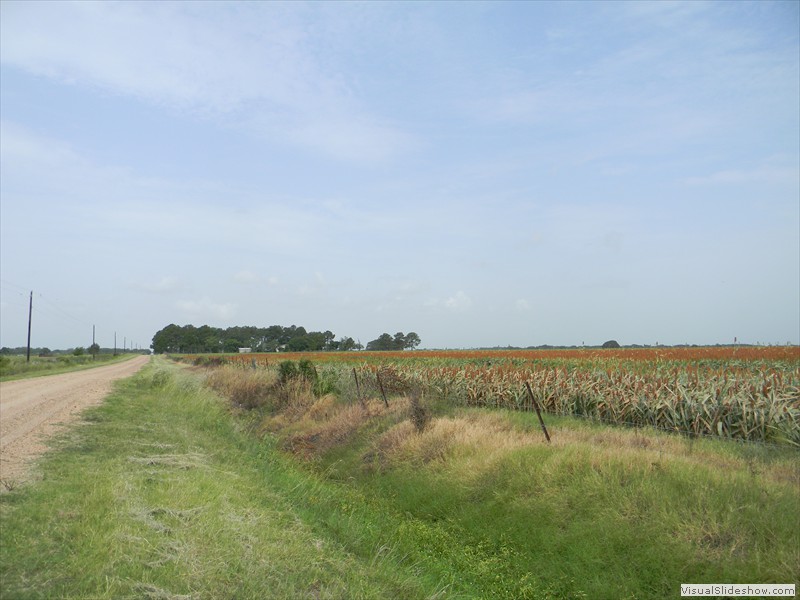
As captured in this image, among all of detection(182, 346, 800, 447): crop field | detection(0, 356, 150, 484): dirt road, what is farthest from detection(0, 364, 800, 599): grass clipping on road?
detection(182, 346, 800, 447): crop field

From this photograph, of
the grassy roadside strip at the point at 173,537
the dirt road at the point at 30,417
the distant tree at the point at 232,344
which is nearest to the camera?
the grassy roadside strip at the point at 173,537

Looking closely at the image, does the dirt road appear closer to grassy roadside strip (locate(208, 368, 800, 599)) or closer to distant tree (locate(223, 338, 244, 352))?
grassy roadside strip (locate(208, 368, 800, 599))

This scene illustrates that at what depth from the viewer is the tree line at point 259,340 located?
323 ft

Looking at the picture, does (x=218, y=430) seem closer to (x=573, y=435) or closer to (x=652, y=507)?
(x=573, y=435)

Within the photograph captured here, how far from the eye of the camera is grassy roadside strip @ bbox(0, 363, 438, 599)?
14.6ft

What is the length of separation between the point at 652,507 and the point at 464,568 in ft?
7.94

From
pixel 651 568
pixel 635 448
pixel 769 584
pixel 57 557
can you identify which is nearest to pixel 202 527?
pixel 57 557

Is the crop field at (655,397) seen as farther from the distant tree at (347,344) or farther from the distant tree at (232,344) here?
the distant tree at (232,344)

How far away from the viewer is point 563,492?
795 cm

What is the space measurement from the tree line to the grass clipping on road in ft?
261

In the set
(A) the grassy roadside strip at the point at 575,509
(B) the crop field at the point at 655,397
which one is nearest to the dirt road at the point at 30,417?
(A) the grassy roadside strip at the point at 575,509

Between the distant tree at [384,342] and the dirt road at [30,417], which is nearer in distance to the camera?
the dirt road at [30,417]

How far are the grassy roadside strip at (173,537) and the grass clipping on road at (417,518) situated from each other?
Answer: 2 cm

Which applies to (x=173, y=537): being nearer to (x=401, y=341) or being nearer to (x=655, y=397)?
(x=655, y=397)
